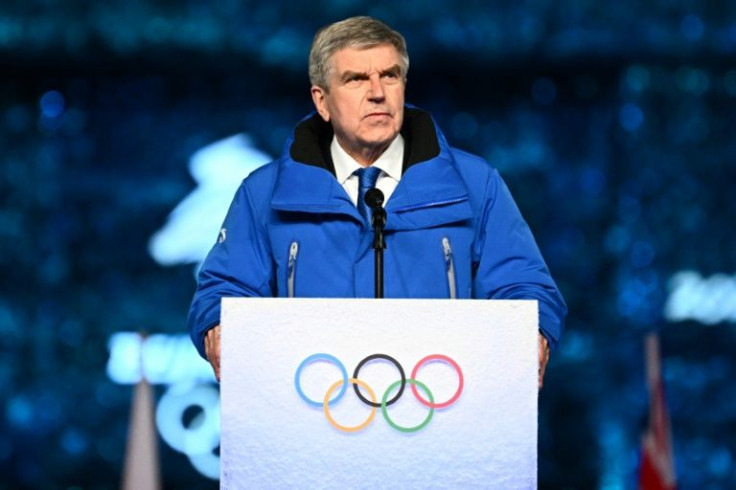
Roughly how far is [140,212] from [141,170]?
14 centimetres

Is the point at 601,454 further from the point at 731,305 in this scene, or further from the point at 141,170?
the point at 141,170

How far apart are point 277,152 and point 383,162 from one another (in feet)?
6.31

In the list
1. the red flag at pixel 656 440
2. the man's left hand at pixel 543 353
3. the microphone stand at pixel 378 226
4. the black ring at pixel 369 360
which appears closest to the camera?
the black ring at pixel 369 360

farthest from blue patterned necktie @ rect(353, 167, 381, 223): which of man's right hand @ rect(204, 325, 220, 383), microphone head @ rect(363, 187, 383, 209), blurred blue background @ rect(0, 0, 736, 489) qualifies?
blurred blue background @ rect(0, 0, 736, 489)

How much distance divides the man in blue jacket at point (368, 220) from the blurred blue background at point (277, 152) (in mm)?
1919

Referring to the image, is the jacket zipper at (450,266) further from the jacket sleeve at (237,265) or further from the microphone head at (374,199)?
the jacket sleeve at (237,265)

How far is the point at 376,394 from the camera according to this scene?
2205 millimetres

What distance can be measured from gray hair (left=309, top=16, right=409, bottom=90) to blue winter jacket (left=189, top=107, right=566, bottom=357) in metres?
0.19

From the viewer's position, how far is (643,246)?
471cm

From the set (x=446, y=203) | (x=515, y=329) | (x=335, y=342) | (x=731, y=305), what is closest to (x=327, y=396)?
(x=335, y=342)

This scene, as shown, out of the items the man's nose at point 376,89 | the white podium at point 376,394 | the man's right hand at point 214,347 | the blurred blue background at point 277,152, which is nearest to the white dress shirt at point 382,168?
the man's nose at point 376,89

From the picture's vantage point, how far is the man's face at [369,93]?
2.69 m

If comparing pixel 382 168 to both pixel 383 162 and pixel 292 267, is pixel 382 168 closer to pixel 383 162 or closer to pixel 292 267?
pixel 383 162

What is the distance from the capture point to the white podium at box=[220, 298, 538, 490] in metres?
2.20
